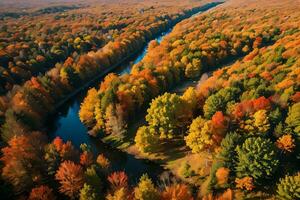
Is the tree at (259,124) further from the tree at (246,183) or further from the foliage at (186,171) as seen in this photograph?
the foliage at (186,171)

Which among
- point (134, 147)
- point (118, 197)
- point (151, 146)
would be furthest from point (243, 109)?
point (118, 197)

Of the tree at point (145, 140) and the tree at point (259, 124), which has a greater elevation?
the tree at point (259, 124)

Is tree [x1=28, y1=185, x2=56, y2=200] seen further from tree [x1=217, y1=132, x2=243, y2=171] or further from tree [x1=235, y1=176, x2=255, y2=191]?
tree [x1=235, y1=176, x2=255, y2=191]

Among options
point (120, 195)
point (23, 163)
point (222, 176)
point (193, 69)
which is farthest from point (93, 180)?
Result: point (193, 69)

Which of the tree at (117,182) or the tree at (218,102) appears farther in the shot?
the tree at (218,102)

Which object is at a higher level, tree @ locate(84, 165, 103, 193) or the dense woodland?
tree @ locate(84, 165, 103, 193)

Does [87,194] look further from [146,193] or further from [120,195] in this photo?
[146,193]

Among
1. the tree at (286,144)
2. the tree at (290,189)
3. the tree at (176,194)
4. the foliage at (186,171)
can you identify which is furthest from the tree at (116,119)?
the tree at (290,189)

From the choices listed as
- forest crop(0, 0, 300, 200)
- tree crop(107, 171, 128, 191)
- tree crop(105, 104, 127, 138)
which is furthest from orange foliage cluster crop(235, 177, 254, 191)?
tree crop(105, 104, 127, 138)
